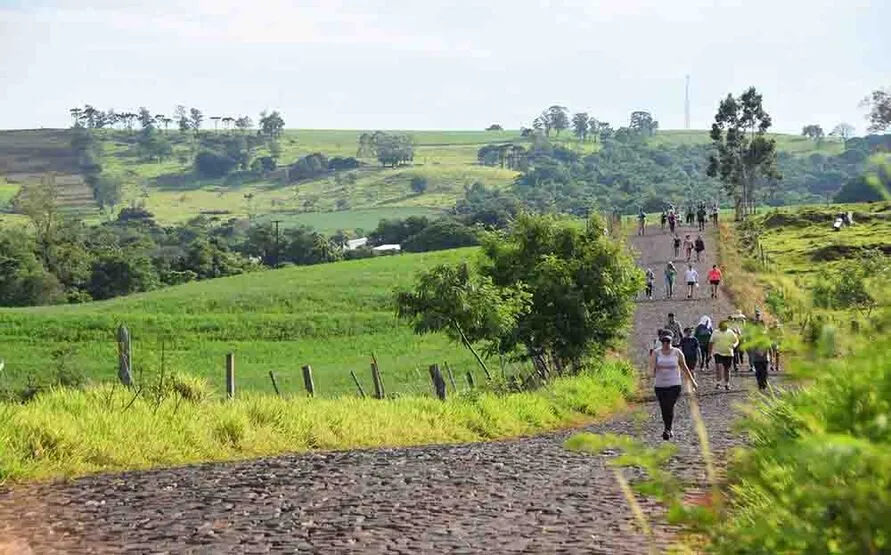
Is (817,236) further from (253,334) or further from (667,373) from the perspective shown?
(667,373)

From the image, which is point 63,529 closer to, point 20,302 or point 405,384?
point 405,384

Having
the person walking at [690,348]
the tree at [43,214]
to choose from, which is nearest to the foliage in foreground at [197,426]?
the person walking at [690,348]

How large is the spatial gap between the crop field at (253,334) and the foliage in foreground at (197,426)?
24824mm

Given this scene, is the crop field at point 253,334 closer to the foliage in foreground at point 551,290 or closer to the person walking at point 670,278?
the person walking at point 670,278

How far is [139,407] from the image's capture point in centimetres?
1586

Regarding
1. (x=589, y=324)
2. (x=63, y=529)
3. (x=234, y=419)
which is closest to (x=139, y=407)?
(x=234, y=419)

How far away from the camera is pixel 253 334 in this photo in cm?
6781

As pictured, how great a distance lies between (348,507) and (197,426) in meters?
4.91

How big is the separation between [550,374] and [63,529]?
23973 mm

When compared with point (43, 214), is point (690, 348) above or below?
above

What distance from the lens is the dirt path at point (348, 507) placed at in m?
9.74

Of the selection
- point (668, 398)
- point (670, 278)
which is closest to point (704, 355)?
point (668, 398)

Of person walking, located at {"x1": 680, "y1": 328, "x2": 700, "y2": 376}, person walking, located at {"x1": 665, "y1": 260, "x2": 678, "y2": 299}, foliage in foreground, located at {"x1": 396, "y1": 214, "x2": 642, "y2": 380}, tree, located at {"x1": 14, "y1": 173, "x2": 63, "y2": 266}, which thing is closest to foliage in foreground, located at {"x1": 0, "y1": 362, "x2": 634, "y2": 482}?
person walking, located at {"x1": 680, "y1": 328, "x2": 700, "y2": 376}

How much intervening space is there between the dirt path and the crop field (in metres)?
31.1
